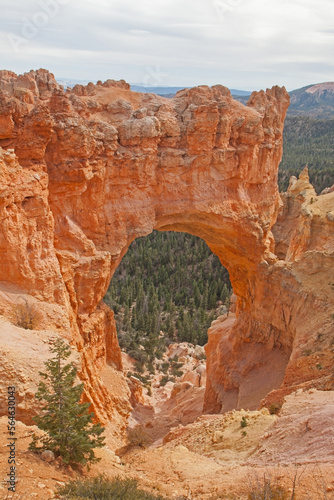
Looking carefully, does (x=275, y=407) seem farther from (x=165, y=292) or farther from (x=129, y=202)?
(x=165, y=292)

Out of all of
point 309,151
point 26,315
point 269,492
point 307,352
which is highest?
point 309,151

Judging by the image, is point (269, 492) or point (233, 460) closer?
point (269, 492)

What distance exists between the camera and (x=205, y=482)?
823cm

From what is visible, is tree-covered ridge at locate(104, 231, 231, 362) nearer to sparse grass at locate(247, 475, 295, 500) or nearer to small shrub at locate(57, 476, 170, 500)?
small shrub at locate(57, 476, 170, 500)

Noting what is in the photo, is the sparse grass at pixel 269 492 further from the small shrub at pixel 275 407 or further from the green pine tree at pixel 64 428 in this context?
the small shrub at pixel 275 407

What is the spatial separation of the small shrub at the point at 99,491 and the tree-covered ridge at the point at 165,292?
2258 centimetres

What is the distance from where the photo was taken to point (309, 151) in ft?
314

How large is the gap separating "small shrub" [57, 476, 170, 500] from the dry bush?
522 centimetres

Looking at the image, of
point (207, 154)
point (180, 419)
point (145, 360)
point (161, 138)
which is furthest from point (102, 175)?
point (145, 360)

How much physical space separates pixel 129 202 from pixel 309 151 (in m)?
88.7

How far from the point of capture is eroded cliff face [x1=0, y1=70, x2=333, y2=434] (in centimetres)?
1230

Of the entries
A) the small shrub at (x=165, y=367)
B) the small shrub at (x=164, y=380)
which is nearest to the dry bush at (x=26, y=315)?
the small shrub at (x=164, y=380)

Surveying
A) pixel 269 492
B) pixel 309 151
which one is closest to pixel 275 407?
pixel 269 492

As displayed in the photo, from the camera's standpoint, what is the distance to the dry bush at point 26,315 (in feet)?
36.6
